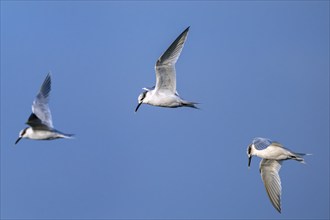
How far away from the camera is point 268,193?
20.5 metres

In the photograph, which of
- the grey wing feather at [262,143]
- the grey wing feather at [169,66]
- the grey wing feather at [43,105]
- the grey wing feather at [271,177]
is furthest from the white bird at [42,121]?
the grey wing feather at [271,177]

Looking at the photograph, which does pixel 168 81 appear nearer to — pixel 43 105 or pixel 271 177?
pixel 43 105

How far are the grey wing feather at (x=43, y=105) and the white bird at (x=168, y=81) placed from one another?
2488 millimetres

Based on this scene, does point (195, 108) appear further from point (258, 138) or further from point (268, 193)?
point (268, 193)

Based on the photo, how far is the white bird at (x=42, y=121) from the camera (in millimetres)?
18906

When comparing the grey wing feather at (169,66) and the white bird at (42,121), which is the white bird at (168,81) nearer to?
the grey wing feather at (169,66)

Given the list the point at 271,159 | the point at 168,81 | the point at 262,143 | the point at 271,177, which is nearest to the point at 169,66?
the point at 168,81

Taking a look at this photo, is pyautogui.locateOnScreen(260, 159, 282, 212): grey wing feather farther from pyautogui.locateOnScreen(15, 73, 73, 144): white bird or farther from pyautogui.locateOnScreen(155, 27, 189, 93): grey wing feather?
pyautogui.locateOnScreen(15, 73, 73, 144): white bird

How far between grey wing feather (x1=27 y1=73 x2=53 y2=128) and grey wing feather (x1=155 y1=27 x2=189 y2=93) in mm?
2764

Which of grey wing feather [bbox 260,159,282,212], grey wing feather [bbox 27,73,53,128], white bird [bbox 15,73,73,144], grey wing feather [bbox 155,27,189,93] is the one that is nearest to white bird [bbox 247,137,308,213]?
grey wing feather [bbox 260,159,282,212]

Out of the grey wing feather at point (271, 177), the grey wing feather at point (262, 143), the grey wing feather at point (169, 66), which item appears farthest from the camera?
the grey wing feather at point (271, 177)

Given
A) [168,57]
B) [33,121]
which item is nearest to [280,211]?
[168,57]

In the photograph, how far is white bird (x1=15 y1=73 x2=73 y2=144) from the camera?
18.9 m

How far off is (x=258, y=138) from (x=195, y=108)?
1777 millimetres
